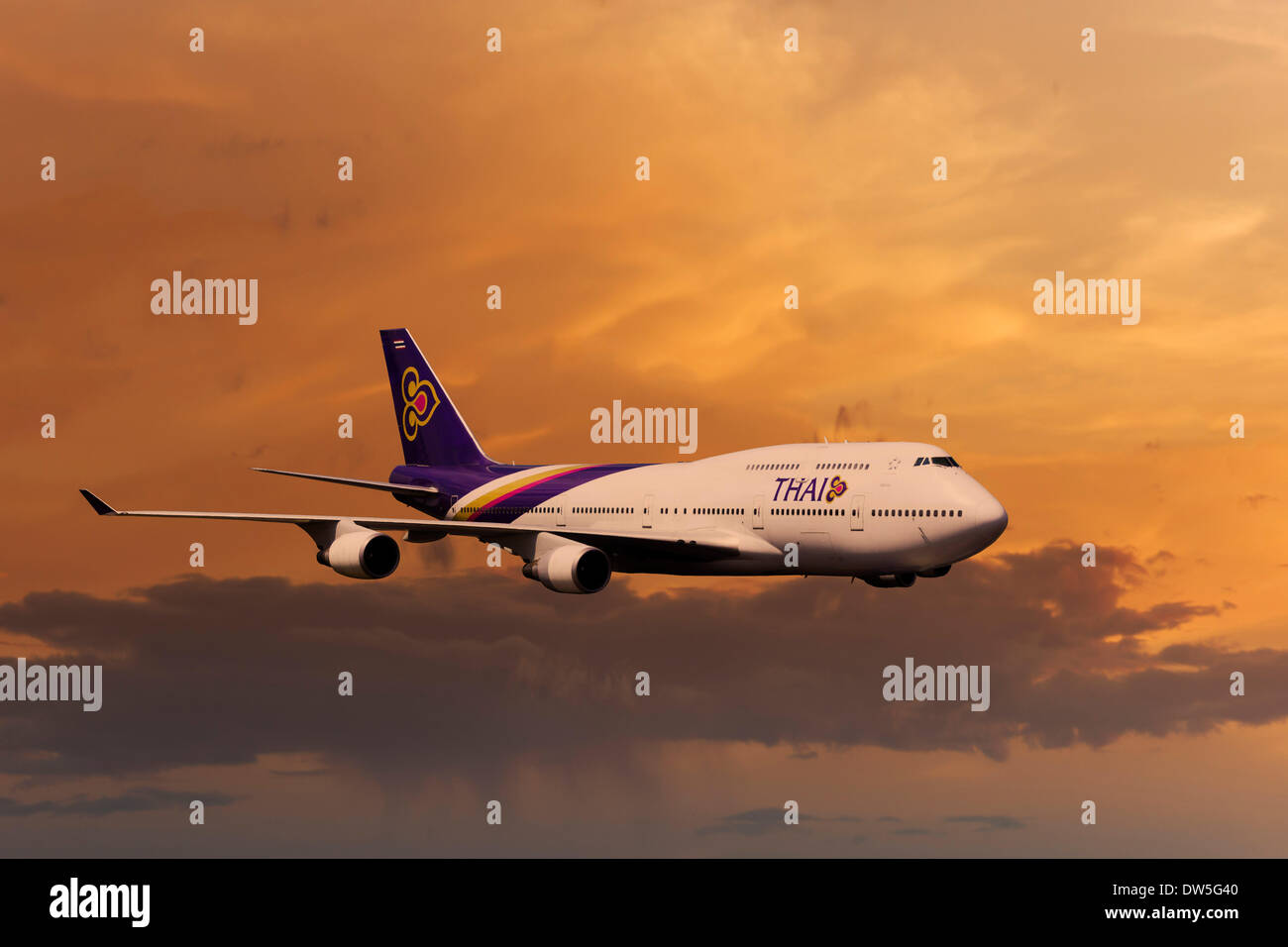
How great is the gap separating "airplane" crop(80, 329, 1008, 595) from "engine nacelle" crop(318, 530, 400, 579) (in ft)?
0.13

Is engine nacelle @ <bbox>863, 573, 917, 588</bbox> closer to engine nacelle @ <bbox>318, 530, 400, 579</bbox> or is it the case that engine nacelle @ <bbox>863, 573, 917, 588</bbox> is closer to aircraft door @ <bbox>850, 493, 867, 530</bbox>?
→ aircraft door @ <bbox>850, 493, 867, 530</bbox>

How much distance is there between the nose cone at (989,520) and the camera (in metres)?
35.4

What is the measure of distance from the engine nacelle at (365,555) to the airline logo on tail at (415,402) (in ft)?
38.1

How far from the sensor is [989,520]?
35.4 meters

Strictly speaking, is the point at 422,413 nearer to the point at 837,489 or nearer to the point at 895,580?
the point at 837,489

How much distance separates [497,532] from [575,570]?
284cm

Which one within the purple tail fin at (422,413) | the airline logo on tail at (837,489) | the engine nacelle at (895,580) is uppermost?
the purple tail fin at (422,413)

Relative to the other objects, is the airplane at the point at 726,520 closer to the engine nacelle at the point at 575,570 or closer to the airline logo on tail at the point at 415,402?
the engine nacelle at the point at 575,570

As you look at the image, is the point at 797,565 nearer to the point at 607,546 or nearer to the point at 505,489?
the point at 607,546

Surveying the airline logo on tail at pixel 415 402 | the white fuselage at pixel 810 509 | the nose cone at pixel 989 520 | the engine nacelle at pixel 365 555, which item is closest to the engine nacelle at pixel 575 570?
the white fuselage at pixel 810 509

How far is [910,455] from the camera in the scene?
36.9 m

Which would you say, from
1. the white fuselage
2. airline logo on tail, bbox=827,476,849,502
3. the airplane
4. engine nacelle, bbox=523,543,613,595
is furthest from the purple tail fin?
airline logo on tail, bbox=827,476,849,502

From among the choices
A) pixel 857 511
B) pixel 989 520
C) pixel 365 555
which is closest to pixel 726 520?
pixel 857 511

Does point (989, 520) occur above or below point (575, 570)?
above
